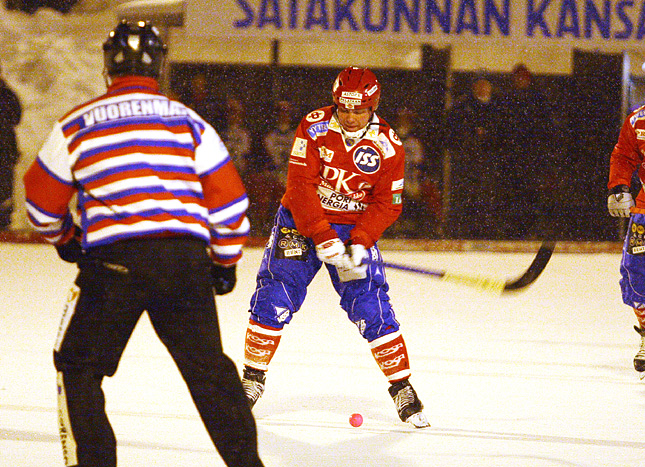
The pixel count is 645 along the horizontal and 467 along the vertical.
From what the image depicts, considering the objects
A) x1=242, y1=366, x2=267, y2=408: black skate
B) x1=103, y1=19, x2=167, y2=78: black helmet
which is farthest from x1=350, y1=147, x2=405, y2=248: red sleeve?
x1=103, y1=19, x2=167, y2=78: black helmet

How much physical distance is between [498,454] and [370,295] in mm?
721

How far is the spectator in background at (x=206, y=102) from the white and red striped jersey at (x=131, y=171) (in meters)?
6.85

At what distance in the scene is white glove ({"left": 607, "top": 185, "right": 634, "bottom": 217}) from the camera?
4.27 m

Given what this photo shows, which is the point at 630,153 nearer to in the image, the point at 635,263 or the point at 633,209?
the point at 633,209

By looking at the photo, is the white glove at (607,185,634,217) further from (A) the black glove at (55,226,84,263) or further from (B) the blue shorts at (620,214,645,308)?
(A) the black glove at (55,226,84,263)

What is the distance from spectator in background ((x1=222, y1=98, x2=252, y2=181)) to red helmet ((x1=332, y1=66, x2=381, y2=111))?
569cm

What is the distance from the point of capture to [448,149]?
9188 millimetres

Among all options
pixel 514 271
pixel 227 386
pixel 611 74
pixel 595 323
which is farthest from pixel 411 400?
pixel 611 74

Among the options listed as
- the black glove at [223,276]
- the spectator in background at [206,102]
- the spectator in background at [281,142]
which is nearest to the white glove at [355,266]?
the black glove at [223,276]

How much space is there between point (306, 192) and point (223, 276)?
1.02 metres

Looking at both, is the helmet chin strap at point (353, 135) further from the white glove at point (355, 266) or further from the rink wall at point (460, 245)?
the rink wall at point (460, 245)

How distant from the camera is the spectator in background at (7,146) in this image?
9156 mm

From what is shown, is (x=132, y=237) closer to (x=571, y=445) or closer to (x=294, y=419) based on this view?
(x=294, y=419)

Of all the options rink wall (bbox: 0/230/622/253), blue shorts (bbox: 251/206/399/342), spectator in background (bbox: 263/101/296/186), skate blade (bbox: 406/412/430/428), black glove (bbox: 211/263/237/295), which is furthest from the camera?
spectator in background (bbox: 263/101/296/186)
